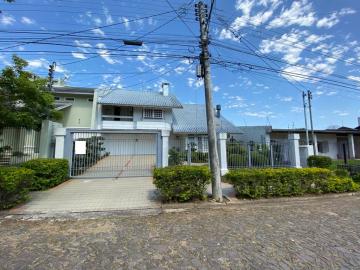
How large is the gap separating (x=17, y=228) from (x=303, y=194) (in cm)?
854

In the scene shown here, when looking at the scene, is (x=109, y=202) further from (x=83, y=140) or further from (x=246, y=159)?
(x=246, y=159)

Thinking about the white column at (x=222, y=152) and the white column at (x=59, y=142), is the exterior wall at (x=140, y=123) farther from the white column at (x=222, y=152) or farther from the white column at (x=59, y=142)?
the white column at (x=222, y=152)

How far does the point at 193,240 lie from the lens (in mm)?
4531

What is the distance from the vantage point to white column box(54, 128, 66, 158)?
11.4 meters

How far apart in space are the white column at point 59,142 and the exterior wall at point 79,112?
1169 cm

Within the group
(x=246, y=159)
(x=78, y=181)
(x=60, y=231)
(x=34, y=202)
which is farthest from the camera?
(x=246, y=159)

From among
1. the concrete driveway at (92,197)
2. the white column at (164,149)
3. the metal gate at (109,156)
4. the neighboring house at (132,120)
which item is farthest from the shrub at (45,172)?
the white column at (164,149)

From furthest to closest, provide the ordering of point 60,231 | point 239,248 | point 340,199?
point 340,199, point 60,231, point 239,248

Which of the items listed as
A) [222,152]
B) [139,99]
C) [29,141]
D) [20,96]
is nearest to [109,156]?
[29,141]

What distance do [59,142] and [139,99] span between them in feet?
42.4

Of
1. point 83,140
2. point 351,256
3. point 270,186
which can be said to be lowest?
point 351,256

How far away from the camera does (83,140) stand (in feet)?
39.3

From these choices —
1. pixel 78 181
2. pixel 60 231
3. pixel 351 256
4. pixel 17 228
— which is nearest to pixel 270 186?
pixel 351 256

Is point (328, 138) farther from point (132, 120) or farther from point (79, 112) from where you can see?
point (79, 112)
